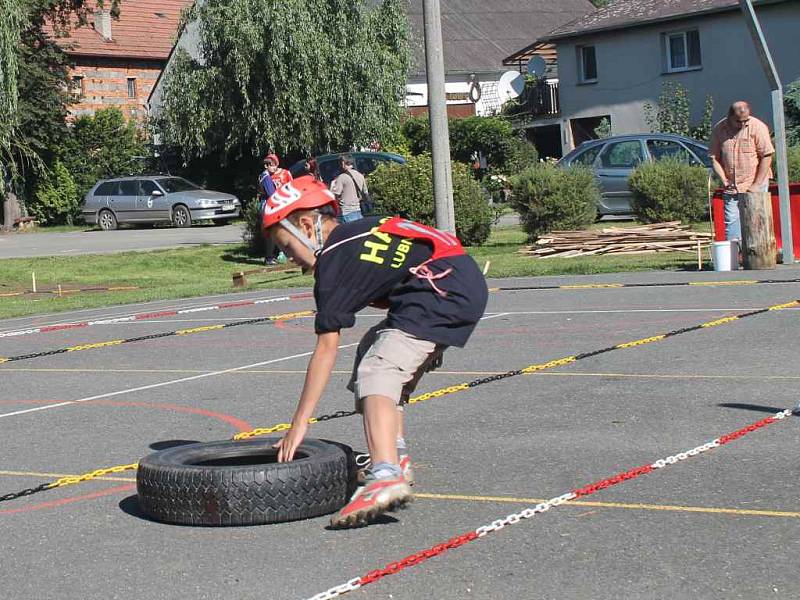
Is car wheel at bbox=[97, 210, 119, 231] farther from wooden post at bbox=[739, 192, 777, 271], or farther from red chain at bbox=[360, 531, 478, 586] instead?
red chain at bbox=[360, 531, 478, 586]

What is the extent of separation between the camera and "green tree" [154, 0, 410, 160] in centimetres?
4209

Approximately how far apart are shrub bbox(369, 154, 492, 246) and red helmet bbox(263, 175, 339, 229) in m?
18.4

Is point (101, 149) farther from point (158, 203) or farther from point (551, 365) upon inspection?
point (551, 365)

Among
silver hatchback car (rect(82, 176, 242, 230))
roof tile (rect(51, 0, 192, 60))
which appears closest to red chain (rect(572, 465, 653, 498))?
silver hatchback car (rect(82, 176, 242, 230))

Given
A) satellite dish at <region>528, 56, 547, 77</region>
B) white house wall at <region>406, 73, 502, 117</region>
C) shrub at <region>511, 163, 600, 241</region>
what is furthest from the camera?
white house wall at <region>406, 73, 502, 117</region>

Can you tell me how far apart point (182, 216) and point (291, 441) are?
1353 inches

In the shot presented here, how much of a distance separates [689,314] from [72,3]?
134 feet

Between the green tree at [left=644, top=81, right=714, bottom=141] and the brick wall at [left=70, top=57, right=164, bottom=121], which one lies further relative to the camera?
the brick wall at [left=70, top=57, right=164, bottom=121]

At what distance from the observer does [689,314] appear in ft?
43.4

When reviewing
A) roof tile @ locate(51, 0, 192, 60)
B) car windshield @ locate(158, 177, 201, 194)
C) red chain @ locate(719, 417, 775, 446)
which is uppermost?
roof tile @ locate(51, 0, 192, 60)

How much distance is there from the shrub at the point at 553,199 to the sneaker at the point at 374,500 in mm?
17530

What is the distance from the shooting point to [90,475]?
23.8 feet

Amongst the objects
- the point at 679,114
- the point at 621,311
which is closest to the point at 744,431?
the point at 621,311

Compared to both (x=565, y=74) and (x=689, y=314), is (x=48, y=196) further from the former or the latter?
(x=689, y=314)
